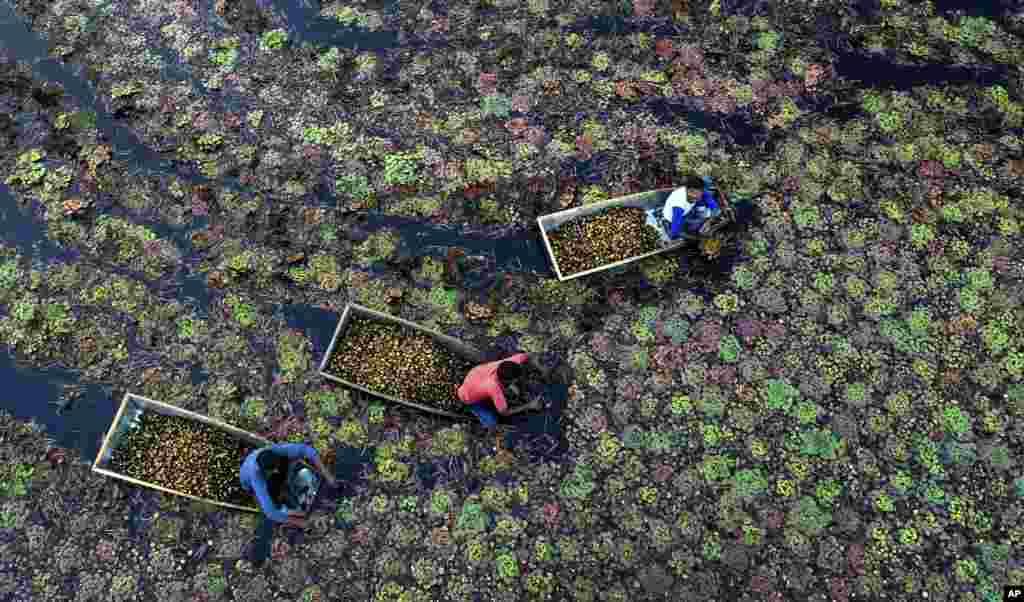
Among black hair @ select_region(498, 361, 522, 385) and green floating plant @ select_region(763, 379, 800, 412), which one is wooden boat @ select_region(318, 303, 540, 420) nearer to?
black hair @ select_region(498, 361, 522, 385)

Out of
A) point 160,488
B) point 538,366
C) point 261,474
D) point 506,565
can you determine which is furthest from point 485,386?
point 160,488

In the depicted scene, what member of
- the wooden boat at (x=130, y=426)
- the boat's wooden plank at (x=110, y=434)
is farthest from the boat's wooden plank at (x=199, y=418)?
the boat's wooden plank at (x=110, y=434)

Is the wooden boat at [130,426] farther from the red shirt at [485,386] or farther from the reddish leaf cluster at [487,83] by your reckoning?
the reddish leaf cluster at [487,83]

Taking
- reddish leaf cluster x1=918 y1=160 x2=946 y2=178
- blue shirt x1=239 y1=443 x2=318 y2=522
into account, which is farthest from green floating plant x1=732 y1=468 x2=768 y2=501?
reddish leaf cluster x1=918 y1=160 x2=946 y2=178

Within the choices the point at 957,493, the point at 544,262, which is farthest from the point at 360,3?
the point at 957,493

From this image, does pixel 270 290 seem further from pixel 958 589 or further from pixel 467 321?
pixel 958 589

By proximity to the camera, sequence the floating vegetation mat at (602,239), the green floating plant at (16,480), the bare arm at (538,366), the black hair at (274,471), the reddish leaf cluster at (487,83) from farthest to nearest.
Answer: the reddish leaf cluster at (487,83)
the floating vegetation mat at (602,239)
the bare arm at (538,366)
the green floating plant at (16,480)
the black hair at (274,471)
